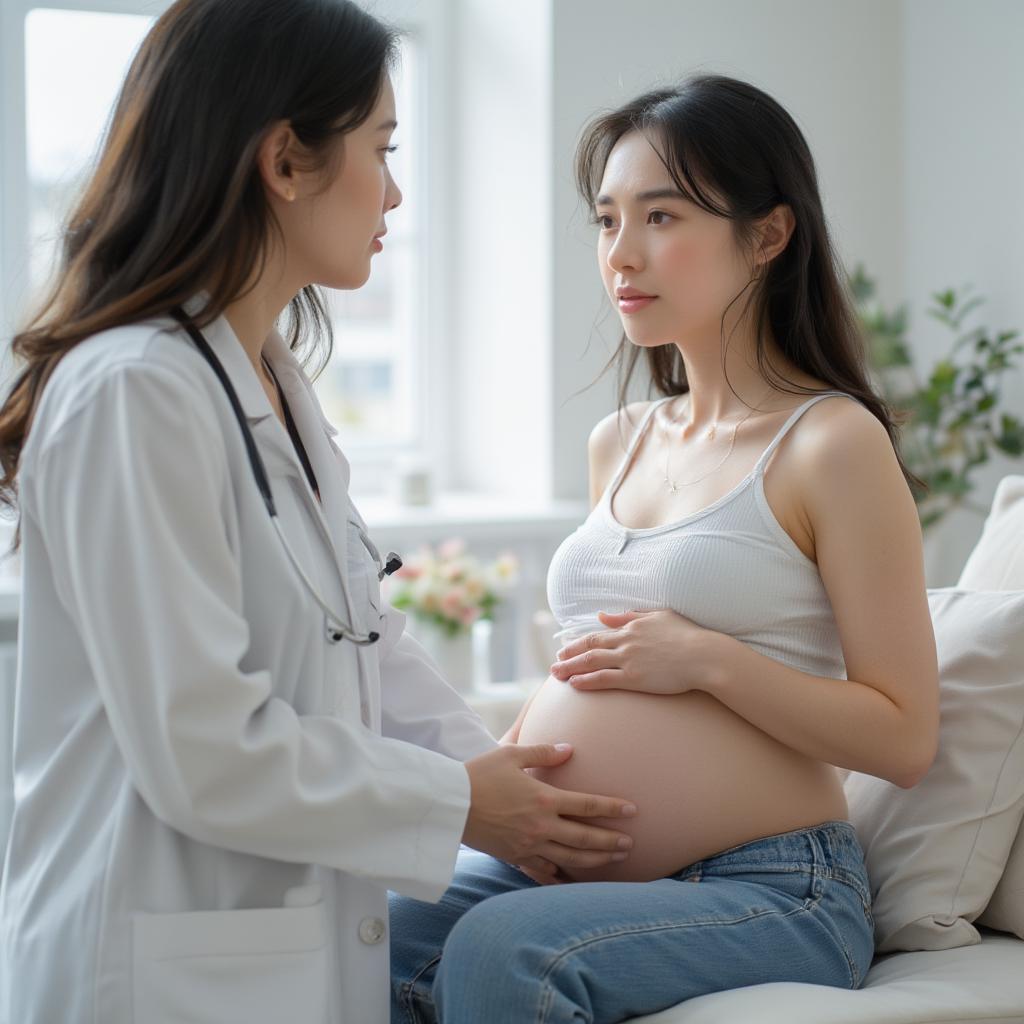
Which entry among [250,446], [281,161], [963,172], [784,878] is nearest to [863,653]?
[784,878]

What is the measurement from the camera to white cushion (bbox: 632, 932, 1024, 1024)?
1.21 metres

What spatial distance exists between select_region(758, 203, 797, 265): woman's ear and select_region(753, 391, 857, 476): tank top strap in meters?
0.20

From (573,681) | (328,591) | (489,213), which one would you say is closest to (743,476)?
(573,681)

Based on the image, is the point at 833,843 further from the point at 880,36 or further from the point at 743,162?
the point at 880,36

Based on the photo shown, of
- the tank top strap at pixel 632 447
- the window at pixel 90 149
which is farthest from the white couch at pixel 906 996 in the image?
the window at pixel 90 149

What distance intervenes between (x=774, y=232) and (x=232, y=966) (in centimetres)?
104

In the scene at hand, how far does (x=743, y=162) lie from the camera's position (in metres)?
1.54

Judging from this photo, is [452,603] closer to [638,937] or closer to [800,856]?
[800,856]

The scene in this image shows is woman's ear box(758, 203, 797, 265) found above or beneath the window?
beneath

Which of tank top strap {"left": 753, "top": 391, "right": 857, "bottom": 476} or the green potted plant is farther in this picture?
the green potted plant

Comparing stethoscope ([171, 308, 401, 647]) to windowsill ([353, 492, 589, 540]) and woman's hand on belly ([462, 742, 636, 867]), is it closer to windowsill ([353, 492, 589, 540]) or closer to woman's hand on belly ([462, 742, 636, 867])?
woman's hand on belly ([462, 742, 636, 867])

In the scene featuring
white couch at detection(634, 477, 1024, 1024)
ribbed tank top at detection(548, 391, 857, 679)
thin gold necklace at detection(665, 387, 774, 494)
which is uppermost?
thin gold necklace at detection(665, 387, 774, 494)

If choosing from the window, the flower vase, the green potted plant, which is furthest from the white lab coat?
the green potted plant

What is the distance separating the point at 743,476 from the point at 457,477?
2.44 m
